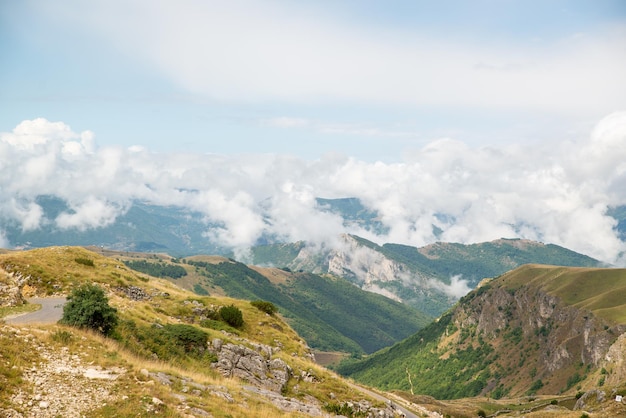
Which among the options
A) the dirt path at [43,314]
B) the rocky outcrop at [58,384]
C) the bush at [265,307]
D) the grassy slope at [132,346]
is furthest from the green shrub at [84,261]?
the rocky outcrop at [58,384]

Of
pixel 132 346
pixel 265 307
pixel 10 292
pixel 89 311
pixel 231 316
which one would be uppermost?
pixel 89 311

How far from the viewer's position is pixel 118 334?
32.5 meters

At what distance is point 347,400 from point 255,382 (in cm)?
884

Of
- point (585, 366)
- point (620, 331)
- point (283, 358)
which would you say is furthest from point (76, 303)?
point (585, 366)

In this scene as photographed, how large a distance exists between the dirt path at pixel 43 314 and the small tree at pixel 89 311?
5.96ft

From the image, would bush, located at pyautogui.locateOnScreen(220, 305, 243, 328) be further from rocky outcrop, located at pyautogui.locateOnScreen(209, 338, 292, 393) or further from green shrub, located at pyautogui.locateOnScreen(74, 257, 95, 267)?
green shrub, located at pyautogui.locateOnScreen(74, 257, 95, 267)

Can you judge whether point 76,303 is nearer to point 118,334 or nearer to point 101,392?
point 118,334

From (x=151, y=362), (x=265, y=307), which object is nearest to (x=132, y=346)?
(x=151, y=362)

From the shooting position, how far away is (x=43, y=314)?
35344mm

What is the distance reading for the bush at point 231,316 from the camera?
53719 millimetres

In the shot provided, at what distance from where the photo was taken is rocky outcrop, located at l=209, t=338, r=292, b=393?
37.2m

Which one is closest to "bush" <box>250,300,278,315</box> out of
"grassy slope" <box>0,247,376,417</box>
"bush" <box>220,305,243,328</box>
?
"grassy slope" <box>0,247,376,417</box>

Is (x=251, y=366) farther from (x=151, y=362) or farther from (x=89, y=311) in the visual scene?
(x=89, y=311)

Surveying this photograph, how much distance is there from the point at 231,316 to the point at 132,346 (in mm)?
22163
